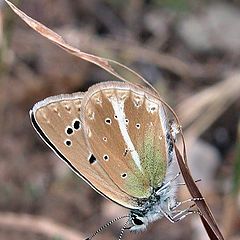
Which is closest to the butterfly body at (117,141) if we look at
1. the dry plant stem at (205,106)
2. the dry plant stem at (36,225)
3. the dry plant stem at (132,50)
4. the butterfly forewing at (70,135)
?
the butterfly forewing at (70,135)

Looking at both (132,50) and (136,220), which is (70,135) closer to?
(136,220)

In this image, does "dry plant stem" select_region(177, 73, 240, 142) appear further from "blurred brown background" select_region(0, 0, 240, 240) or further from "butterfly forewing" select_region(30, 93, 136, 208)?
"butterfly forewing" select_region(30, 93, 136, 208)

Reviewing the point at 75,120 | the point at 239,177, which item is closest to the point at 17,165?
the point at 239,177

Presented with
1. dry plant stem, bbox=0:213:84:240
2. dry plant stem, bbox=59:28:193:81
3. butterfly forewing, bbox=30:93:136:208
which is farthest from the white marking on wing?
dry plant stem, bbox=59:28:193:81

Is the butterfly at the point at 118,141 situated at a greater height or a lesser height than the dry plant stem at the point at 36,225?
greater

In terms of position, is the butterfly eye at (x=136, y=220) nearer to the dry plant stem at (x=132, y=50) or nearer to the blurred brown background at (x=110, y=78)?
the blurred brown background at (x=110, y=78)

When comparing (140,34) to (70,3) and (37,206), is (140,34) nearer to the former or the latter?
(70,3)
